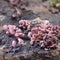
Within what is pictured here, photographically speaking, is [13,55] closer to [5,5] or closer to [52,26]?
[52,26]

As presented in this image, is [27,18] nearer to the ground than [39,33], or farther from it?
farther from it

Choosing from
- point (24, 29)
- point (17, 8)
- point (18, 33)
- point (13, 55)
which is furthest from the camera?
point (17, 8)

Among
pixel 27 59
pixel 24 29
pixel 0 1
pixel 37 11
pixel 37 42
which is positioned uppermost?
pixel 0 1

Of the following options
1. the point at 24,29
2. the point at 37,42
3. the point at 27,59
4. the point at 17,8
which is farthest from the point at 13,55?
the point at 17,8

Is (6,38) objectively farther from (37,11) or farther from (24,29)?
(37,11)

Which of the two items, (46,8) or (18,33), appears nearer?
(18,33)

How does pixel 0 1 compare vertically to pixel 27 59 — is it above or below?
above

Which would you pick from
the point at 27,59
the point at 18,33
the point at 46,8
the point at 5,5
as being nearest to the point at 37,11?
the point at 46,8

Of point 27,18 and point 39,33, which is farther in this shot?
point 27,18

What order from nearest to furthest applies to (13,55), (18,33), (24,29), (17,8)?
(13,55) < (18,33) < (24,29) < (17,8)
